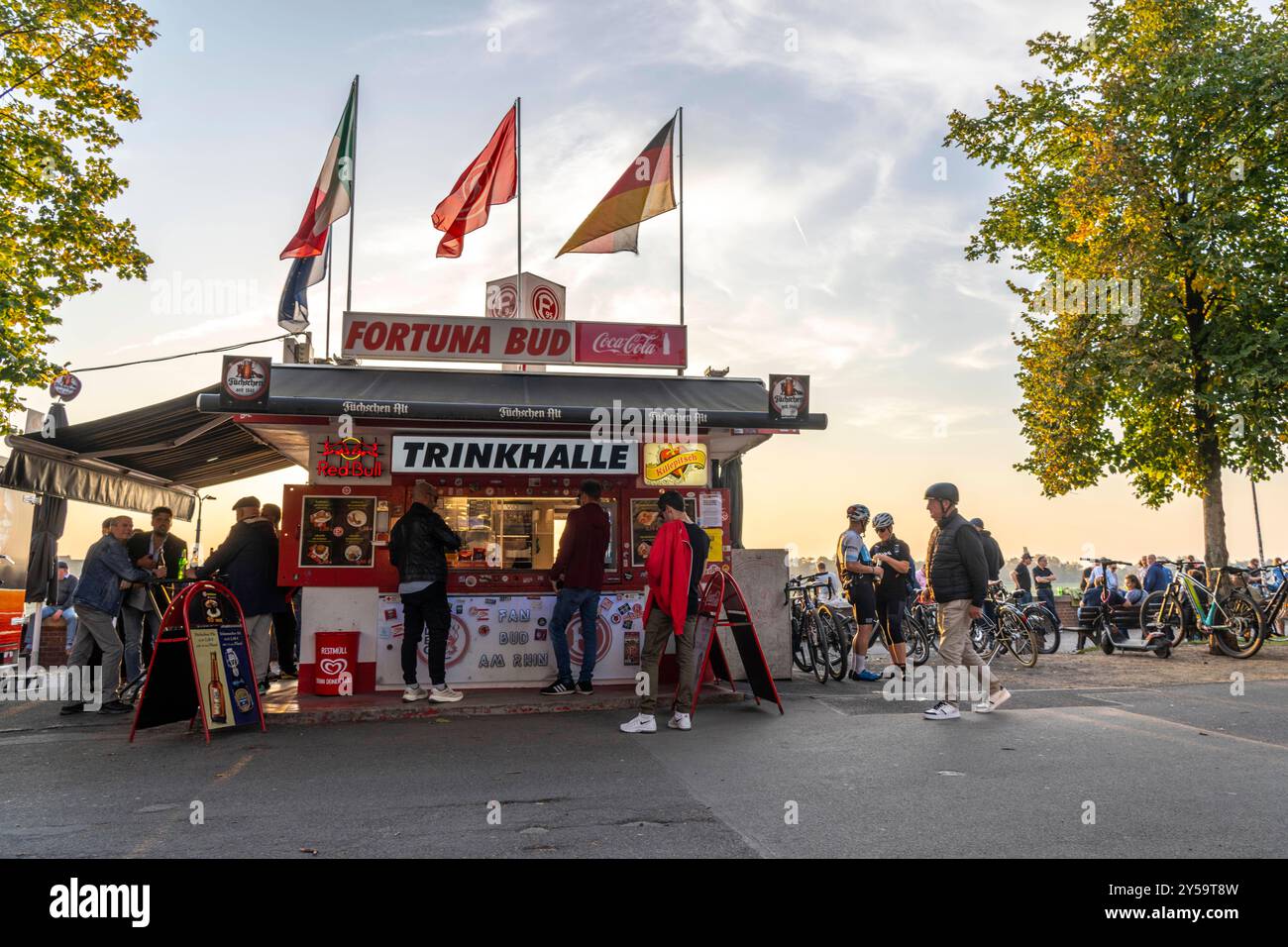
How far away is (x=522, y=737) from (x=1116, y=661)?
33.4 ft

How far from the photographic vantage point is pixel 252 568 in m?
9.45

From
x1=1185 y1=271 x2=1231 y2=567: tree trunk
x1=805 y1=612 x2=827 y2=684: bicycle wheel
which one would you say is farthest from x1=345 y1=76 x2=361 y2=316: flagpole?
x1=1185 y1=271 x2=1231 y2=567: tree trunk

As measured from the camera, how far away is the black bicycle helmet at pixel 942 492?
29.1ft

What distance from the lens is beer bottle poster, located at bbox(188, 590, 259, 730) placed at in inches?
317

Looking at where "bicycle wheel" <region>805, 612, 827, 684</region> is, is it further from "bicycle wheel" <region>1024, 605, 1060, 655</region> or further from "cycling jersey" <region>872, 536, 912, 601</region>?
"bicycle wheel" <region>1024, 605, 1060, 655</region>

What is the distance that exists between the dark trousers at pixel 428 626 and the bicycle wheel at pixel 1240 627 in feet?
37.6

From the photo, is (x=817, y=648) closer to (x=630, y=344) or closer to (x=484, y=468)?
(x=630, y=344)

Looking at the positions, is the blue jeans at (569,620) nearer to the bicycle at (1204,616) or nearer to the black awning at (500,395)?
the black awning at (500,395)

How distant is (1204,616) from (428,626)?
11577 millimetres

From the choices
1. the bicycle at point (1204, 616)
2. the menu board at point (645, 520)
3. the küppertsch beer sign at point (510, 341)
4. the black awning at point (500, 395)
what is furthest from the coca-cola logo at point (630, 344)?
the bicycle at point (1204, 616)

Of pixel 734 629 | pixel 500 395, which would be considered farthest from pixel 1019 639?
pixel 500 395

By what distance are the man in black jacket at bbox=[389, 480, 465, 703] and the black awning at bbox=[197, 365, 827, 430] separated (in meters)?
1.04
